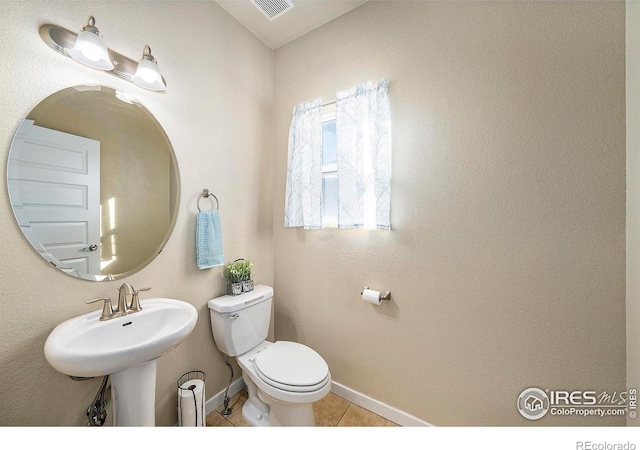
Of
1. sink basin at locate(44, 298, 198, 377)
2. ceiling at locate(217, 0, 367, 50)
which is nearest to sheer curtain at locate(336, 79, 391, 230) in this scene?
ceiling at locate(217, 0, 367, 50)

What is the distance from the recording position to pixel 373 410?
1.57 metres

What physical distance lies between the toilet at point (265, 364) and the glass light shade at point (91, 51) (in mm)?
1267

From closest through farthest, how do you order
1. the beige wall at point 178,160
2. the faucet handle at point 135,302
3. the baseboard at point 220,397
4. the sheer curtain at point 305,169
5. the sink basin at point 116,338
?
the sink basin at point 116,338, the beige wall at point 178,160, the faucet handle at point 135,302, the baseboard at point 220,397, the sheer curtain at point 305,169

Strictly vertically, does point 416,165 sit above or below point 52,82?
below

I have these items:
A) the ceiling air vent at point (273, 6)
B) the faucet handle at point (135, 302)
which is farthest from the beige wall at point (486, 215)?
the faucet handle at point (135, 302)

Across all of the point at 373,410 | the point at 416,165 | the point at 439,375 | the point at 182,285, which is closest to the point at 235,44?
the point at 416,165

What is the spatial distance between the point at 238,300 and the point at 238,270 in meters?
0.19

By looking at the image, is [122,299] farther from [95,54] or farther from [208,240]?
[95,54]

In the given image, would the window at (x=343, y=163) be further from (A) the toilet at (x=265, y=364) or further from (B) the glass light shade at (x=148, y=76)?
(B) the glass light shade at (x=148, y=76)

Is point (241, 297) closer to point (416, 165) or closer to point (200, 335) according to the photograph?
point (200, 335)

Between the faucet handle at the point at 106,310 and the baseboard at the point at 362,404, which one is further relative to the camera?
the baseboard at the point at 362,404

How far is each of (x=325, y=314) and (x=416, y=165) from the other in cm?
114

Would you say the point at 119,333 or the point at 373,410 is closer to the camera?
the point at 119,333

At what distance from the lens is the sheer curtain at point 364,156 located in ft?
4.73
